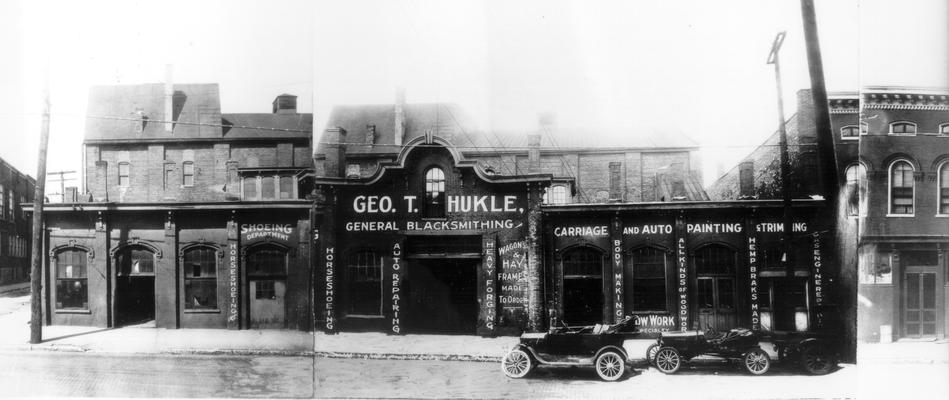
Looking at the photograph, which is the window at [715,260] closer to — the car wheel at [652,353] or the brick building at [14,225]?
the car wheel at [652,353]

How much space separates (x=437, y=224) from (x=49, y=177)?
Result: 6.98 meters

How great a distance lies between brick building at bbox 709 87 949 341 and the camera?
8.87 meters

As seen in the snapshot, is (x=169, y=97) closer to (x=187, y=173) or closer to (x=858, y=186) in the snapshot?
(x=187, y=173)

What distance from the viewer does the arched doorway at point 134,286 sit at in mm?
10375

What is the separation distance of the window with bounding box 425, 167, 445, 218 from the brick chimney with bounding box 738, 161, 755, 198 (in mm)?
4918

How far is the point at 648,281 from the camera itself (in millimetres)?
9391

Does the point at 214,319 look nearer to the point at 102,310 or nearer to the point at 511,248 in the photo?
the point at 102,310

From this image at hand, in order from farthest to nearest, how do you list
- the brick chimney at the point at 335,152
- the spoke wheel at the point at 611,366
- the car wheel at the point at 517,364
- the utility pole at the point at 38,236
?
the utility pole at the point at 38,236 → the brick chimney at the point at 335,152 → the car wheel at the point at 517,364 → the spoke wheel at the point at 611,366

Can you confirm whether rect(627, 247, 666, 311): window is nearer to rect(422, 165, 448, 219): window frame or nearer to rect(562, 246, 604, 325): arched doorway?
rect(562, 246, 604, 325): arched doorway

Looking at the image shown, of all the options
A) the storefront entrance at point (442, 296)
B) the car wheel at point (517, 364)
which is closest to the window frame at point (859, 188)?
the car wheel at point (517, 364)

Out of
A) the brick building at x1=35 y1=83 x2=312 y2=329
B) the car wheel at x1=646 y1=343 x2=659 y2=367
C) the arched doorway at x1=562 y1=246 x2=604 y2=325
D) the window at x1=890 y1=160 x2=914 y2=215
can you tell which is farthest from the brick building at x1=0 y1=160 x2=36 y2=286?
the window at x1=890 y1=160 x2=914 y2=215

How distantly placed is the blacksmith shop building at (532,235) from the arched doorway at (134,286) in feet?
11.7

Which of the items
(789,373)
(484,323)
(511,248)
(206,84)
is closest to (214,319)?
(206,84)

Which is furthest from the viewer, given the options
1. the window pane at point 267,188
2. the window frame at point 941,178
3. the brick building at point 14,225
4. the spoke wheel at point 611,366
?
the brick building at point 14,225
